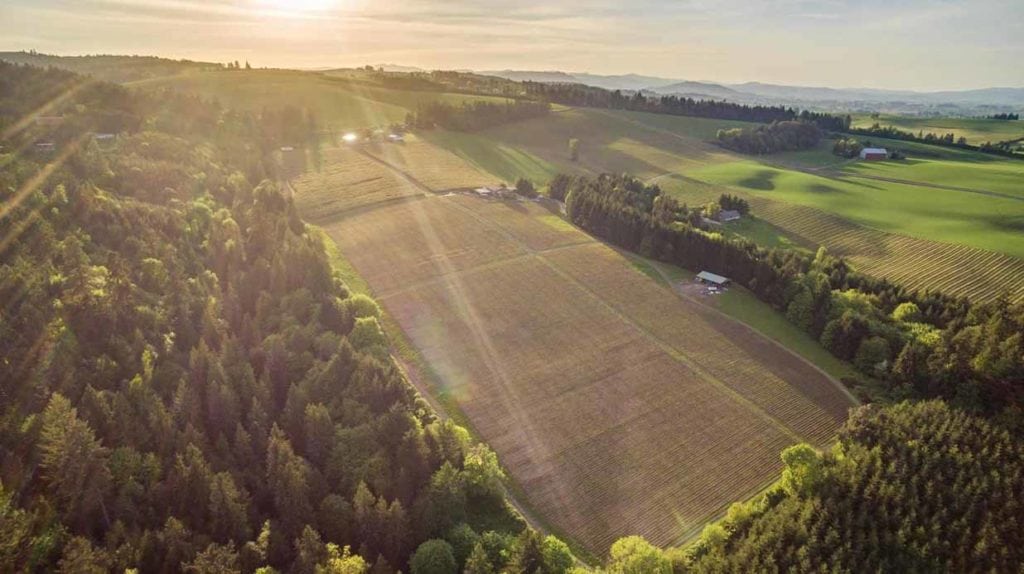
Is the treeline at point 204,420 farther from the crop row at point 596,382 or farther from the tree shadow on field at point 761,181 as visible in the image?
the tree shadow on field at point 761,181

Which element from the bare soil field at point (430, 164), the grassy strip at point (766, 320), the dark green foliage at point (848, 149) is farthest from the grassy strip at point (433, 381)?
the dark green foliage at point (848, 149)

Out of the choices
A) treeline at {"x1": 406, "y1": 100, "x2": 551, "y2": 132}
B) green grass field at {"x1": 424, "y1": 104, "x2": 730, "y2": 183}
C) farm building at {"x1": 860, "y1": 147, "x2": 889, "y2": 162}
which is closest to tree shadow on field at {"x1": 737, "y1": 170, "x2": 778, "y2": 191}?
green grass field at {"x1": 424, "y1": 104, "x2": 730, "y2": 183}

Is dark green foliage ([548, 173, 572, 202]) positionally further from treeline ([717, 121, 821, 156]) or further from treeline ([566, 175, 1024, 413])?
treeline ([717, 121, 821, 156])

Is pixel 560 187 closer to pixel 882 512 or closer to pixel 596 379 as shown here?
pixel 596 379

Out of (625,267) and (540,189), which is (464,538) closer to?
(625,267)

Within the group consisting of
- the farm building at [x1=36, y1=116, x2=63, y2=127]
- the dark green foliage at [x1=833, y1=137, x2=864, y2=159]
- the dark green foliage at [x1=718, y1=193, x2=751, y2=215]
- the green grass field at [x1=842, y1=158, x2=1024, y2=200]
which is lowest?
the dark green foliage at [x1=718, y1=193, x2=751, y2=215]

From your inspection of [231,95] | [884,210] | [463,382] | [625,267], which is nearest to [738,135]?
[884,210]
